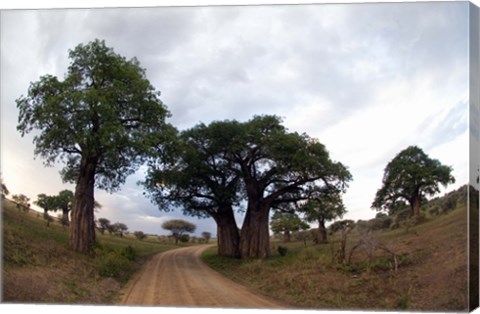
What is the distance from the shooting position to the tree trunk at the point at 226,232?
36.5 feet

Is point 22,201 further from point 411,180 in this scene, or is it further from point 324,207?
point 411,180

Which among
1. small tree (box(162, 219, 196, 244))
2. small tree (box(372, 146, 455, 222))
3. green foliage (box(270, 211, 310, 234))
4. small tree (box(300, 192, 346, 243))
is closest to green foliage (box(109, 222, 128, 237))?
small tree (box(162, 219, 196, 244))

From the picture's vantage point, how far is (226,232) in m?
11.2

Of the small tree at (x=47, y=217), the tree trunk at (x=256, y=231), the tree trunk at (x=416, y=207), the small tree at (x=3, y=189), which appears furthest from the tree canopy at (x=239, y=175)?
the small tree at (x=3, y=189)

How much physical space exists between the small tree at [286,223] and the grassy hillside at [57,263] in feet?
7.71

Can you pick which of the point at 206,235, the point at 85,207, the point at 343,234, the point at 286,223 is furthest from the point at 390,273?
the point at 85,207

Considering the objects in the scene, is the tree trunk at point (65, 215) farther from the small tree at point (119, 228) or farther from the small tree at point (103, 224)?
the small tree at point (119, 228)

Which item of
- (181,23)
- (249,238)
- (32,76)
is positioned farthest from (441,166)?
(32,76)

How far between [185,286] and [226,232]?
5.99 feet

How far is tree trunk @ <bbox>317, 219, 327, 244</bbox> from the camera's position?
10038mm

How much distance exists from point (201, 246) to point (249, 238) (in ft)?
3.65

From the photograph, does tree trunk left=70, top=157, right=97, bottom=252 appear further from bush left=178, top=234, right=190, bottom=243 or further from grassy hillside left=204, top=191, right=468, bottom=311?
grassy hillside left=204, top=191, right=468, bottom=311

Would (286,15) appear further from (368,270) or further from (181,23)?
(368,270)

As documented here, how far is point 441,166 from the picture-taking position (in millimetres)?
8609
